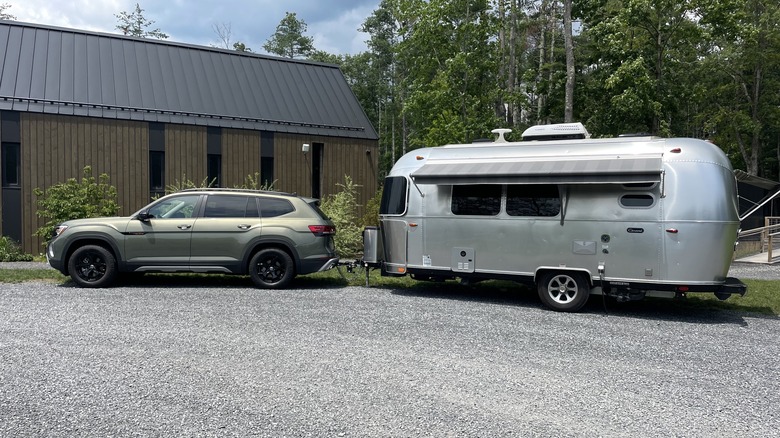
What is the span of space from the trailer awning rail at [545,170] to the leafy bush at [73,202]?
11.3m

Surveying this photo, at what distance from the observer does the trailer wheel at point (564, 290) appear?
9125mm

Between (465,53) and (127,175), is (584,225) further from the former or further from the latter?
(127,175)

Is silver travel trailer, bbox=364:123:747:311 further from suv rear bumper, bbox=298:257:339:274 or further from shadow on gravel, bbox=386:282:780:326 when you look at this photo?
suv rear bumper, bbox=298:257:339:274

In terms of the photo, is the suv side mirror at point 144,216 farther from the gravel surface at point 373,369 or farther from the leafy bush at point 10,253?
the leafy bush at point 10,253

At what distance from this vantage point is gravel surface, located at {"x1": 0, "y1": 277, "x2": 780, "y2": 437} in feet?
14.6

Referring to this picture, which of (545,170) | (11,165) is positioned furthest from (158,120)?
(545,170)

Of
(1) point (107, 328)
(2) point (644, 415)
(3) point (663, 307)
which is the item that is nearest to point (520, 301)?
(3) point (663, 307)

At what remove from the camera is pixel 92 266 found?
10.7m

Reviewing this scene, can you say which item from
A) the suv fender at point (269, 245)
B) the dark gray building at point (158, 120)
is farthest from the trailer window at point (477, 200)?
the dark gray building at point (158, 120)

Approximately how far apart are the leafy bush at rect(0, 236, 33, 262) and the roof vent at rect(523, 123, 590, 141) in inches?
557

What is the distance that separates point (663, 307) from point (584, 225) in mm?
2238

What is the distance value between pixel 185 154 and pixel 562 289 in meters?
15.0

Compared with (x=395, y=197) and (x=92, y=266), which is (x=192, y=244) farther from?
(x=395, y=197)

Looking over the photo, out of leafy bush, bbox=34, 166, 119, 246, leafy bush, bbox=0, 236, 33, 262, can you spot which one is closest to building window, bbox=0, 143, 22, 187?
leafy bush, bbox=34, 166, 119, 246
